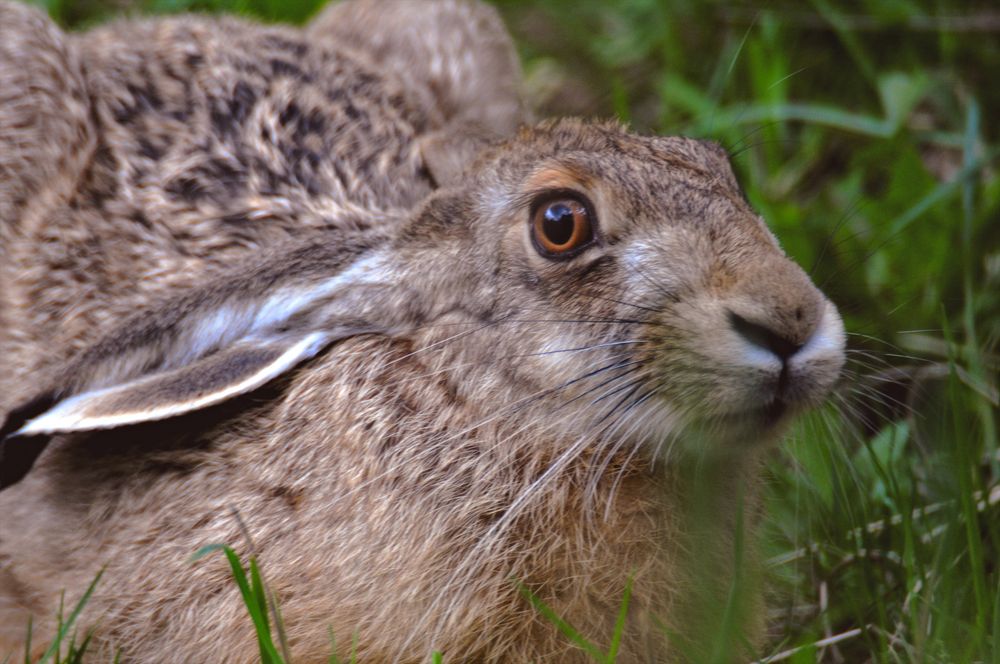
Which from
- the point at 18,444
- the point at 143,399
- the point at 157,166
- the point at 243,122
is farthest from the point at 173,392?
the point at 243,122

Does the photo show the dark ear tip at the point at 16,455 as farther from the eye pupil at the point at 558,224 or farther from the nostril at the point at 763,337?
the nostril at the point at 763,337

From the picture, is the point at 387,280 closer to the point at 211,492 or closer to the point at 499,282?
the point at 499,282

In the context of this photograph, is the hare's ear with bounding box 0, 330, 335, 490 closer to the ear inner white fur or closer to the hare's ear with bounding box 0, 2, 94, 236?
the ear inner white fur

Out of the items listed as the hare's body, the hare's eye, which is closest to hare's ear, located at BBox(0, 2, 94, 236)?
the hare's body

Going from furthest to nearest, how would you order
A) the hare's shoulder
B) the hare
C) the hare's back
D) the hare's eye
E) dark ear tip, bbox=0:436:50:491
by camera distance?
the hare's shoulder
the hare's back
dark ear tip, bbox=0:436:50:491
the hare's eye
the hare

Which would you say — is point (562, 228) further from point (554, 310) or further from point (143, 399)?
point (143, 399)

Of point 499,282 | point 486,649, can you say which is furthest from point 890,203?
point 486,649

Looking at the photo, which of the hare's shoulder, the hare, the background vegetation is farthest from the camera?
the hare's shoulder

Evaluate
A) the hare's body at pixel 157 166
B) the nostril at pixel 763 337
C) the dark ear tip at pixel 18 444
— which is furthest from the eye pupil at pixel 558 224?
the dark ear tip at pixel 18 444
